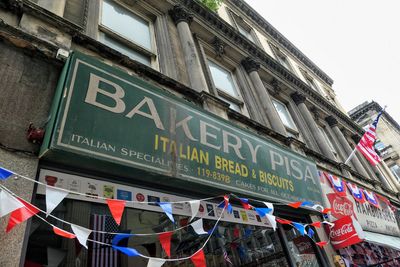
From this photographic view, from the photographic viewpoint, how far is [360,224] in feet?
25.6

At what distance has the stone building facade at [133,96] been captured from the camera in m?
2.89

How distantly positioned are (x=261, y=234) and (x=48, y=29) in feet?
19.7

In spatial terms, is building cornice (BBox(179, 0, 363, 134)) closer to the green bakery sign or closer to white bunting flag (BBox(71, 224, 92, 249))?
the green bakery sign

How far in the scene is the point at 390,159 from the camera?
89.8 feet

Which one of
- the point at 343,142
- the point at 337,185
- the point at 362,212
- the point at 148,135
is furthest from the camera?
the point at 343,142

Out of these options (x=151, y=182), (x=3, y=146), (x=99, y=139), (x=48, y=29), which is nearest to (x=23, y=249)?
(x=3, y=146)

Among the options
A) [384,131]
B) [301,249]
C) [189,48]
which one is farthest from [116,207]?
[384,131]

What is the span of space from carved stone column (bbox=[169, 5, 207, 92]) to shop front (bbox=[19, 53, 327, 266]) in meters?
1.72

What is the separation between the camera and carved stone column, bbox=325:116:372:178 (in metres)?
12.5

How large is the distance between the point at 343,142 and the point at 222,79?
329 inches

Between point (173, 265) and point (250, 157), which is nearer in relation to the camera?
point (250, 157)

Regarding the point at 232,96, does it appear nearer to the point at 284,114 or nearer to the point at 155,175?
the point at 284,114

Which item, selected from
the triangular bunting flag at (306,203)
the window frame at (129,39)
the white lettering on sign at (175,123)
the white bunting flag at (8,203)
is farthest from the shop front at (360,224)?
the white bunting flag at (8,203)

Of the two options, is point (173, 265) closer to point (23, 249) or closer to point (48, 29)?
point (23, 249)
